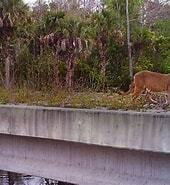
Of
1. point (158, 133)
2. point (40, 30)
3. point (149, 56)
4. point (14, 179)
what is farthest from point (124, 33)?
point (158, 133)

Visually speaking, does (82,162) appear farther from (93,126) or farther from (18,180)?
(18,180)

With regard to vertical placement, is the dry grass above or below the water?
above

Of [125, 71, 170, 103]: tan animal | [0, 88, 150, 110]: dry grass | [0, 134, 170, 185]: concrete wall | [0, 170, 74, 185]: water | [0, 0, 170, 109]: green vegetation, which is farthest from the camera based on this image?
[0, 0, 170, 109]: green vegetation

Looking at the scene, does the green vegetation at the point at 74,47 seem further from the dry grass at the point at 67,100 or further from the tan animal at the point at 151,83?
the dry grass at the point at 67,100

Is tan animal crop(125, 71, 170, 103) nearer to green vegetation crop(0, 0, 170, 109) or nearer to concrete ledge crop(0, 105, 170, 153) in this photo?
concrete ledge crop(0, 105, 170, 153)

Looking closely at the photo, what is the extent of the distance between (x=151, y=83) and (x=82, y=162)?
2.89m

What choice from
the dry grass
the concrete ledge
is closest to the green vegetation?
the dry grass

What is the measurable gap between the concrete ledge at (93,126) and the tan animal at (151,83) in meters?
2.39

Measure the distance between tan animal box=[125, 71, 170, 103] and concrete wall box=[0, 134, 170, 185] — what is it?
7.60 feet

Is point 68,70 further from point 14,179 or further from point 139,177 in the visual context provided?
point 139,177

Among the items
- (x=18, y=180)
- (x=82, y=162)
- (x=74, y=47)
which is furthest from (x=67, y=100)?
(x=74, y=47)

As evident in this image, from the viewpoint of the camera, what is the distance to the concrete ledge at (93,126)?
17.1 feet

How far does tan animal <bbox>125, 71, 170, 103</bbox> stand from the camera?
8266 millimetres

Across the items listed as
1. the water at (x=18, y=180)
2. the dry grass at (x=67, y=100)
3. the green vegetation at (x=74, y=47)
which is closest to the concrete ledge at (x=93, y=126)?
the dry grass at (x=67, y=100)
